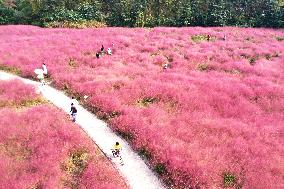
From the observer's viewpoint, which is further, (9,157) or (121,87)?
(121,87)

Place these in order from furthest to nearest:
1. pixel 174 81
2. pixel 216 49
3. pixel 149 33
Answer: pixel 149 33 → pixel 216 49 → pixel 174 81

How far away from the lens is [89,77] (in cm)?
3297

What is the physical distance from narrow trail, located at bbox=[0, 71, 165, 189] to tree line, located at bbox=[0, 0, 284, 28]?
2934 centimetres

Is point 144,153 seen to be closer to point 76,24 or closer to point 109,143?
point 109,143

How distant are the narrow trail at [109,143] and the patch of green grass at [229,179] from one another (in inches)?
123

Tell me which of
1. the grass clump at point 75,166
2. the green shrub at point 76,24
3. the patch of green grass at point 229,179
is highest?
the green shrub at point 76,24

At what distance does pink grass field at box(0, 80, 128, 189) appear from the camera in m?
18.9

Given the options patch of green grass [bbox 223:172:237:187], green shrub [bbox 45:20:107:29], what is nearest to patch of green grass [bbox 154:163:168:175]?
patch of green grass [bbox 223:172:237:187]

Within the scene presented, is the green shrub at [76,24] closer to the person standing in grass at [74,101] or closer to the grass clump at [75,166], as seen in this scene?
the person standing in grass at [74,101]

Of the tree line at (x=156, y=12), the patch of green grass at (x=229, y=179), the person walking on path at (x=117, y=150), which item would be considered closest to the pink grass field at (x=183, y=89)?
the patch of green grass at (x=229, y=179)

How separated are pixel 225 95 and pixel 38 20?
38126mm

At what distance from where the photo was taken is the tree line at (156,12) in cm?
5822

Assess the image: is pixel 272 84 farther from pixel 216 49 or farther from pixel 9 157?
pixel 9 157

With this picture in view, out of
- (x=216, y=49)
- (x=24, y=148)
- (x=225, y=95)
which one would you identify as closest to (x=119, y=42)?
(x=216, y=49)
